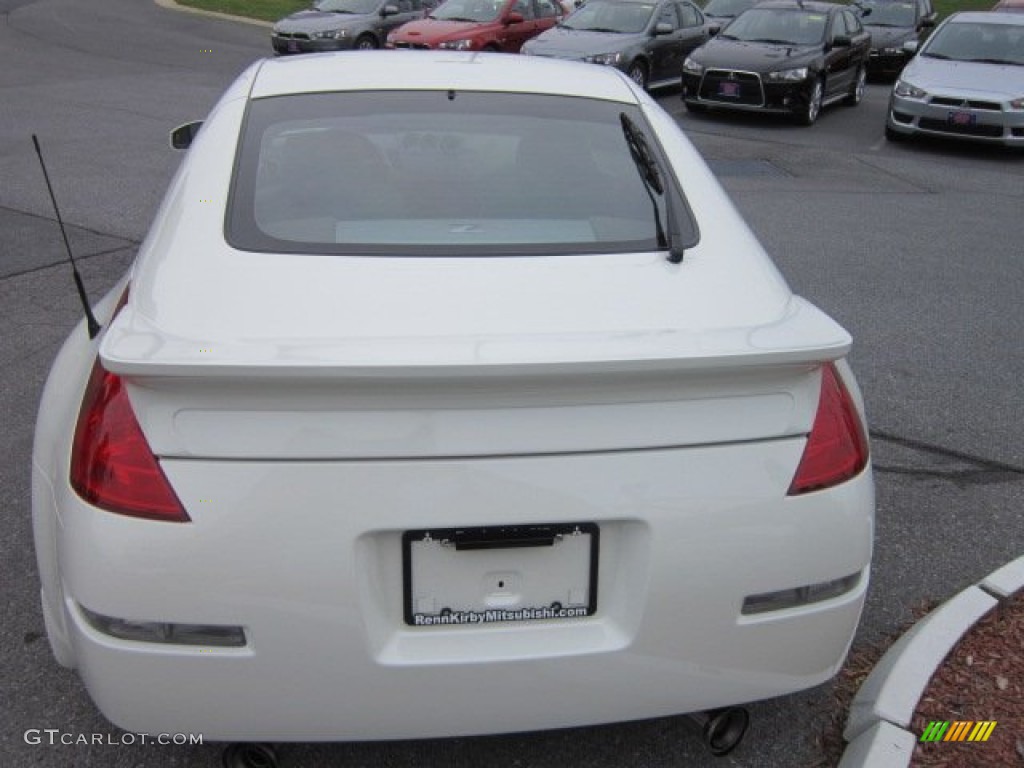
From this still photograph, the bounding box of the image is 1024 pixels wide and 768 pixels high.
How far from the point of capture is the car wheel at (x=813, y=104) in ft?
46.5

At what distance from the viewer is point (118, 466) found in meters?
2.08

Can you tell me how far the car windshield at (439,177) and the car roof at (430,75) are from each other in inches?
2.3

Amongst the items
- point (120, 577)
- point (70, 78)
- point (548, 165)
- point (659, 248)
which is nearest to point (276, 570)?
point (120, 577)

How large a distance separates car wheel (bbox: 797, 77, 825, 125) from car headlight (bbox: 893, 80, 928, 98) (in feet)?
4.34

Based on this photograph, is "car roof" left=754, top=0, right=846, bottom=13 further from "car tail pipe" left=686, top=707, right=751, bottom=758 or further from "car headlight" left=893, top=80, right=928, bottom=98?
"car tail pipe" left=686, top=707, right=751, bottom=758

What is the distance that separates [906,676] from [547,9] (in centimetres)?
1785

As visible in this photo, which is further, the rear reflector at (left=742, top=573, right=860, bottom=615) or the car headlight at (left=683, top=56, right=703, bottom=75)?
the car headlight at (left=683, top=56, right=703, bottom=75)

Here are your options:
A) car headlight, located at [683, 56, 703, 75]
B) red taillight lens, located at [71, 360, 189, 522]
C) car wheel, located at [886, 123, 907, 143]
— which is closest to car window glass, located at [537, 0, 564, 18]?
car headlight, located at [683, 56, 703, 75]

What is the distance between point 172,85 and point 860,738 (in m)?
15.2

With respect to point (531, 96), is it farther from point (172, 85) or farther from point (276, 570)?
point (172, 85)

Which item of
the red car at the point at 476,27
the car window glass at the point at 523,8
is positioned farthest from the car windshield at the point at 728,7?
the car window glass at the point at 523,8

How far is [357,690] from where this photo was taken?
215cm

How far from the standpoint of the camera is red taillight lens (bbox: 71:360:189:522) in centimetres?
205

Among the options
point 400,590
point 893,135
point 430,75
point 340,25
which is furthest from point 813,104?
point 400,590
